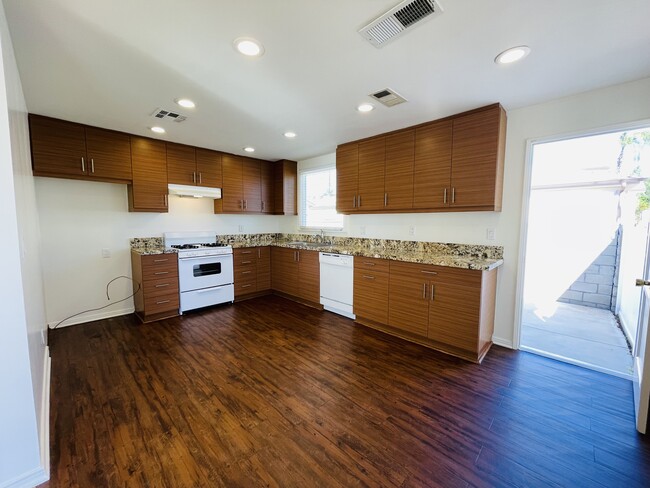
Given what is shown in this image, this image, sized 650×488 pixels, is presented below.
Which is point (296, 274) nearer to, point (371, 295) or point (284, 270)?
point (284, 270)

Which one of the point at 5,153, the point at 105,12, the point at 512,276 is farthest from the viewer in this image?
the point at 512,276

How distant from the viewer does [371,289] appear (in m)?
3.28

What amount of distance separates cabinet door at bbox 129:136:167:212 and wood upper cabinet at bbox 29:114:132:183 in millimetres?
90

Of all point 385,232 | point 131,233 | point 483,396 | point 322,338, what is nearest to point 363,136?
point 385,232

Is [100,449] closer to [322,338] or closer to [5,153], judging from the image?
[5,153]

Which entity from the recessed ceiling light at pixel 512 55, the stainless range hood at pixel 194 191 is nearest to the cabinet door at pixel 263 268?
the stainless range hood at pixel 194 191

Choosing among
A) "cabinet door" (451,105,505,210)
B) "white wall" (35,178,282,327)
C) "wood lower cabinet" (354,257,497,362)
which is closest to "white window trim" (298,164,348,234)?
"wood lower cabinet" (354,257,497,362)

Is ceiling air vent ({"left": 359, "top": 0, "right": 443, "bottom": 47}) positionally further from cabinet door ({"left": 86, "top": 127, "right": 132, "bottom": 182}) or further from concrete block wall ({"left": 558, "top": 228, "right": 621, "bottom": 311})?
concrete block wall ({"left": 558, "top": 228, "right": 621, "bottom": 311})

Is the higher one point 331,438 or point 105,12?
point 105,12

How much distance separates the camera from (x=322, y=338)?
3041mm

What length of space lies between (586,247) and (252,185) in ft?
18.3

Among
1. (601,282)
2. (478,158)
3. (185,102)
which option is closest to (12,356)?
(185,102)

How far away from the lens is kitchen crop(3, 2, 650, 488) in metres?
2.17

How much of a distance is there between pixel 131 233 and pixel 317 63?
3520 mm
